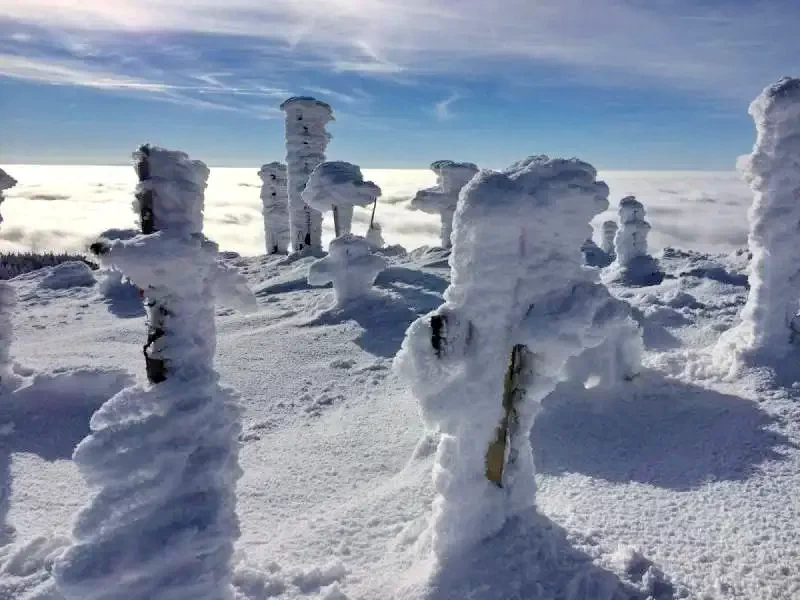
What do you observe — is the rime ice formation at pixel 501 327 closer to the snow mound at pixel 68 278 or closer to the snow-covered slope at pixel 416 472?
the snow-covered slope at pixel 416 472

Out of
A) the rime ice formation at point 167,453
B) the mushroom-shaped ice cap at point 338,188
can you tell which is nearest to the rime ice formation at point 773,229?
the rime ice formation at point 167,453

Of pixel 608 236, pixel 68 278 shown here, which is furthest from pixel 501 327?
pixel 608 236

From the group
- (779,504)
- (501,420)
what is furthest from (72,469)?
(779,504)

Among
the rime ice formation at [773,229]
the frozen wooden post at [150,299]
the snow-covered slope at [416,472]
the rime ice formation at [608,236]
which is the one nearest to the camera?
the frozen wooden post at [150,299]

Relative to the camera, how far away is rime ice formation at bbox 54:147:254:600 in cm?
575

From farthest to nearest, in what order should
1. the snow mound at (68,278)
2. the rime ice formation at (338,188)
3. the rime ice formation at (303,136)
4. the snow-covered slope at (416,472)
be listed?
1. the snow mound at (68,278)
2. the rime ice formation at (303,136)
3. the rime ice formation at (338,188)
4. the snow-covered slope at (416,472)

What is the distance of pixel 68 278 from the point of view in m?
28.8

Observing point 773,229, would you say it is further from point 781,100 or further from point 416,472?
point 416,472

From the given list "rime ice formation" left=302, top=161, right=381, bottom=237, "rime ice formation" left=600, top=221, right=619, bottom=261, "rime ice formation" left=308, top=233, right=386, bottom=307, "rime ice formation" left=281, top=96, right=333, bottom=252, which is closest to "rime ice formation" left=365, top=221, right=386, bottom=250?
"rime ice formation" left=281, top=96, right=333, bottom=252

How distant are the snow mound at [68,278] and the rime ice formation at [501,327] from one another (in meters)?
26.4

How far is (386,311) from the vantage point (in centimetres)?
1847

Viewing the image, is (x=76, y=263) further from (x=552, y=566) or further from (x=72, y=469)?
(x=552, y=566)

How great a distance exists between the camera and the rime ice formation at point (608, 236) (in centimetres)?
3344

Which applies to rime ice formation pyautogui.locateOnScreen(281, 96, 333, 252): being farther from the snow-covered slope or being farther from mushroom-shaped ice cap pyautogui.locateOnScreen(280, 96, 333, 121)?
the snow-covered slope
